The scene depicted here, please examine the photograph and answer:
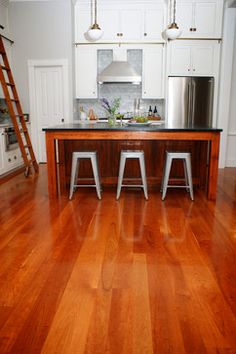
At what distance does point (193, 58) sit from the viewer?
5.79 meters

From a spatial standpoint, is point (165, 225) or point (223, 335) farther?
point (165, 225)

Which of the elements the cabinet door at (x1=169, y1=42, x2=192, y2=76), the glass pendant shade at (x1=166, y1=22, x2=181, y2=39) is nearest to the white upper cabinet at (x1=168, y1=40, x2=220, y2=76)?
the cabinet door at (x1=169, y1=42, x2=192, y2=76)

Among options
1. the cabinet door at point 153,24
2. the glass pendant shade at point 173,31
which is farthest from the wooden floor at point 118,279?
the cabinet door at point 153,24

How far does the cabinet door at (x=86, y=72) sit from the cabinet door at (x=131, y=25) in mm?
687

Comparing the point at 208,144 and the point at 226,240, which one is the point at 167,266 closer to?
the point at 226,240

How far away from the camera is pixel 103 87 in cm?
639

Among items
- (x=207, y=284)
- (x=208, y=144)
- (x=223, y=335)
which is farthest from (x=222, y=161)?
(x=223, y=335)

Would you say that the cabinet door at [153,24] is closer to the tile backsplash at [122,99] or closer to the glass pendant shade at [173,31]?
the tile backsplash at [122,99]

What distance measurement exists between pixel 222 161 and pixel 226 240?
3.66m

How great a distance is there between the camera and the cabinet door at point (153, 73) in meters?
5.93

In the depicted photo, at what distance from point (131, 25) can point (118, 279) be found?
5300 mm

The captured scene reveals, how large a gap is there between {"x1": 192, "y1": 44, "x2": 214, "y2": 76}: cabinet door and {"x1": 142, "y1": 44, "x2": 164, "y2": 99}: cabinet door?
0.63 metres

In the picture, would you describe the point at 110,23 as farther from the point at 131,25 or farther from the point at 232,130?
the point at 232,130

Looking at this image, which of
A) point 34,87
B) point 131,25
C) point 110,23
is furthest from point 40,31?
point 131,25
